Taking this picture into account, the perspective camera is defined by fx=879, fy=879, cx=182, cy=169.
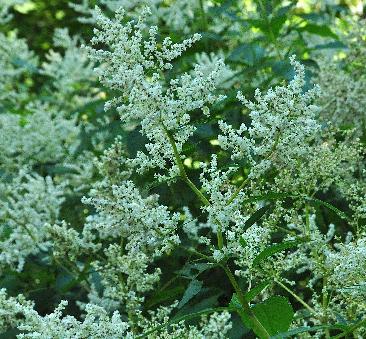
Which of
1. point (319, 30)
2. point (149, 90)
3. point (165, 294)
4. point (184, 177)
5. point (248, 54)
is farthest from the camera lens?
point (248, 54)

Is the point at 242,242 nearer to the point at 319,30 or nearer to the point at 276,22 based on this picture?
the point at 276,22

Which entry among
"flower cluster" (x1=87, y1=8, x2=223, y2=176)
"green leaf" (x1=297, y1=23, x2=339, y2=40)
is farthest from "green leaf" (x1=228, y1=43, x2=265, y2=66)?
"flower cluster" (x1=87, y1=8, x2=223, y2=176)

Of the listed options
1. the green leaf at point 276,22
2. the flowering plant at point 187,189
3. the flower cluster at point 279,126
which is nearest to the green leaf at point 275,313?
the flowering plant at point 187,189

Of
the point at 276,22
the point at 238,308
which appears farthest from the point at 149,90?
the point at 276,22

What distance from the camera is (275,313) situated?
291 centimetres

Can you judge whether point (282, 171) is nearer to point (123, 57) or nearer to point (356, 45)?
point (123, 57)

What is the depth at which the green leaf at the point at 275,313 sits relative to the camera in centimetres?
288

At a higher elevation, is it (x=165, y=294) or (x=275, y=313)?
(x=165, y=294)

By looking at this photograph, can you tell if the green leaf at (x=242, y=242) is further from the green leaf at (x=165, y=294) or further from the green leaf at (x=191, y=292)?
the green leaf at (x=165, y=294)

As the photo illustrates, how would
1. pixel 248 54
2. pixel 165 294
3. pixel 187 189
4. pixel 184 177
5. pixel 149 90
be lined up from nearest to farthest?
pixel 149 90 < pixel 184 177 < pixel 165 294 < pixel 187 189 < pixel 248 54

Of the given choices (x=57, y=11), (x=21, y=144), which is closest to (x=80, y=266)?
(x=21, y=144)

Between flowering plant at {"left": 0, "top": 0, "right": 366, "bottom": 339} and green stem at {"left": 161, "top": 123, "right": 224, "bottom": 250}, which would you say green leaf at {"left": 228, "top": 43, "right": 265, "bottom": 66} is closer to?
flowering plant at {"left": 0, "top": 0, "right": 366, "bottom": 339}

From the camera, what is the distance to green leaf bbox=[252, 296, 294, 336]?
9.46ft

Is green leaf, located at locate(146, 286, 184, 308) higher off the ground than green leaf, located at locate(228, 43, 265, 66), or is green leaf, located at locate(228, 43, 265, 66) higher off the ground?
green leaf, located at locate(228, 43, 265, 66)
